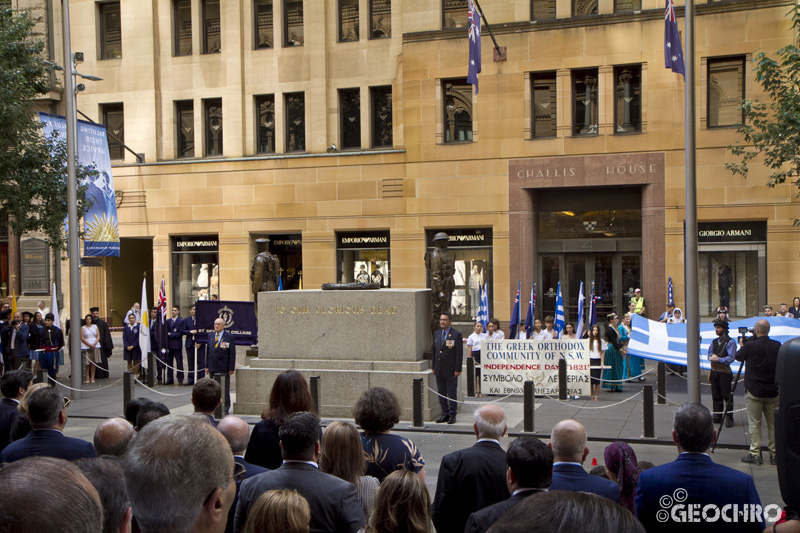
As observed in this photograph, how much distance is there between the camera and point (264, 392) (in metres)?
16.0

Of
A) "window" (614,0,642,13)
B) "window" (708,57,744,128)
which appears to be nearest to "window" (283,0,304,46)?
"window" (614,0,642,13)

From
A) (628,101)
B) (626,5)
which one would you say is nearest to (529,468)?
(628,101)

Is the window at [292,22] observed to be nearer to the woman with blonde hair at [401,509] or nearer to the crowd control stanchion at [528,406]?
the crowd control stanchion at [528,406]

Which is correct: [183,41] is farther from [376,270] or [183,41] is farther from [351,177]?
[376,270]

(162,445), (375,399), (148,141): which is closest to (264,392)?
(375,399)

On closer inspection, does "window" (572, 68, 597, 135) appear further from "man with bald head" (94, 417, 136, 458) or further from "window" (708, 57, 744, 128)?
"man with bald head" (94, 417, 136, 458)

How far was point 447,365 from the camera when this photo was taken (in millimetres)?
14938

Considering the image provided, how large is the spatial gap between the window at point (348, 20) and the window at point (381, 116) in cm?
232

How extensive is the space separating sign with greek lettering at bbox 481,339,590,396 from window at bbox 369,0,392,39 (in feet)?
57.2

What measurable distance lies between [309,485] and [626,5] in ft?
89.1

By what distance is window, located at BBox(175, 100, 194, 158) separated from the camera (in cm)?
3334

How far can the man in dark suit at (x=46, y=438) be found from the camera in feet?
18.6

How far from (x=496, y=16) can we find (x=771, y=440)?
21.0 meters

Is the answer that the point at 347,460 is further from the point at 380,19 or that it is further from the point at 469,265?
the point at 380,19
